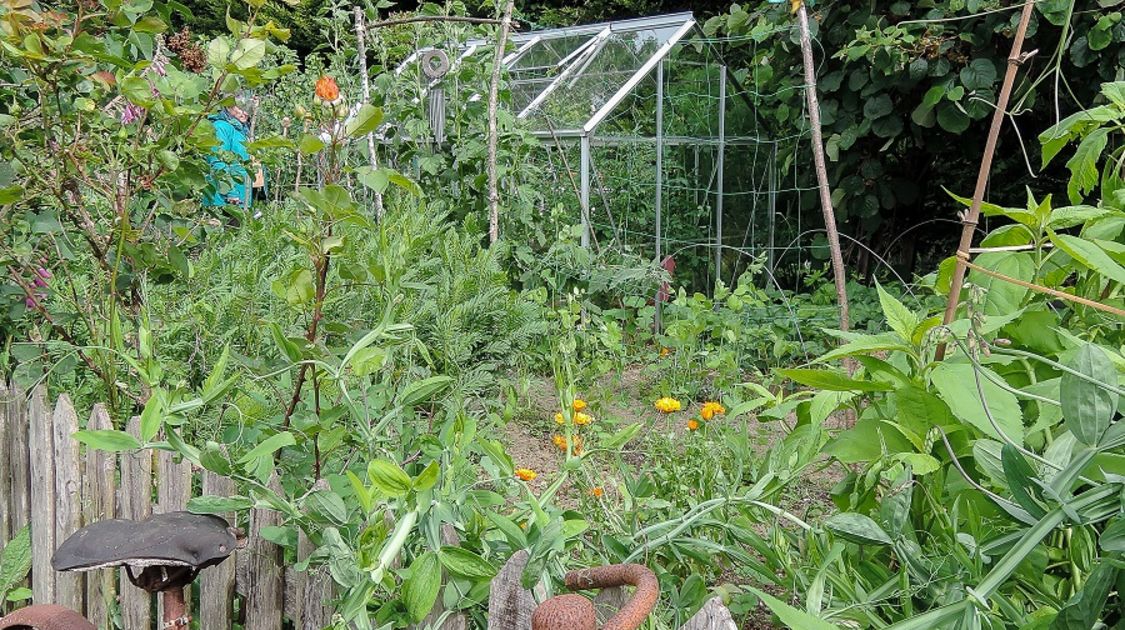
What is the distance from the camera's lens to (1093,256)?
1252 millimetres

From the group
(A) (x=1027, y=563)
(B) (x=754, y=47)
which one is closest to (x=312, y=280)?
(A) (x=1027, y=563)

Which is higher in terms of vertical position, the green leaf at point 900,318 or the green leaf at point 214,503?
the green leaf at point 900,318

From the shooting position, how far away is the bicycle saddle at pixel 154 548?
1188 mm

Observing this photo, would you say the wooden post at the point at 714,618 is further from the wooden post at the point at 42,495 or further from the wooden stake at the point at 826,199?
the wooden post at the point at 42,495

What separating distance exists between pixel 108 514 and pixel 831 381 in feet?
4.93

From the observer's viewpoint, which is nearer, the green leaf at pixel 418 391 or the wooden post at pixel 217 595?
the green leaf at pixel 418 391

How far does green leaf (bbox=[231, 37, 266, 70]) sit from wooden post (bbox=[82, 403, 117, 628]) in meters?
0.76

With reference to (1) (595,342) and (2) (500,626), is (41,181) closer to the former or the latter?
(2) (500,626)

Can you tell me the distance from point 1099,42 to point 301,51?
14.2 m

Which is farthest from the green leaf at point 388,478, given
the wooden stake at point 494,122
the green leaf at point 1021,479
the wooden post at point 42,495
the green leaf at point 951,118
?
the green leaf at point 951,118

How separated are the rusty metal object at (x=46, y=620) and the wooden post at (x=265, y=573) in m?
0.26

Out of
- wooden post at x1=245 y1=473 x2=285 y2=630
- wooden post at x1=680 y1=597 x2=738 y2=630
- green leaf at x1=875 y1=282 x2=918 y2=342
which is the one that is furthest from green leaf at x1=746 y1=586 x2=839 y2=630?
wooden post at x1=245 y1=473 x2=285 y2=630

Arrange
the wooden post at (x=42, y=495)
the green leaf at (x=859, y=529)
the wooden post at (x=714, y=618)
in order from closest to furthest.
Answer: the wooden post at (x=714, y=618)
the green leaf at (x=859, y=529)
the wooden post at (x=42, y=495)

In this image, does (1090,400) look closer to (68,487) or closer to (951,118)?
(68,487)
